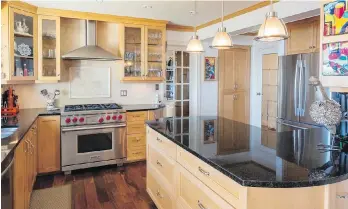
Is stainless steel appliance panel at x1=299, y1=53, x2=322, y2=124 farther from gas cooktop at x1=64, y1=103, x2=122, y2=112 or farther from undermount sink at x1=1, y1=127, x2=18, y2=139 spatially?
undermount sink at x1=1, y1=127, x2=18, y2=139

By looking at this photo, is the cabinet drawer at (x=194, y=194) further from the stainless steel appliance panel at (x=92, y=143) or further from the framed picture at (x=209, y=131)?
the stainless steel appliance panel at (x=92, y=143)

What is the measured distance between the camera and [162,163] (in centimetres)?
251

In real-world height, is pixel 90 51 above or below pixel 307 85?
above

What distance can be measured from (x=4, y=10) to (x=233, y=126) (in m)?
3.05

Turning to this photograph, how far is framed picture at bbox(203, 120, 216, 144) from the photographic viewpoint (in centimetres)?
208

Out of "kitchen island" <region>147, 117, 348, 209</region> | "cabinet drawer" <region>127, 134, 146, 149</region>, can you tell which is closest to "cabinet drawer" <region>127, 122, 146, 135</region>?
"cabinet drawer" <region>127, 134, 146, 149</region>

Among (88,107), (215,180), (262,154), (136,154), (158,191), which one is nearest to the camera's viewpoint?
(215,180)

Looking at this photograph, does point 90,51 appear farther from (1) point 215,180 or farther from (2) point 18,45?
(1) point 215,180

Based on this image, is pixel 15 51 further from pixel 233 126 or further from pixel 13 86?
pixel 233 126

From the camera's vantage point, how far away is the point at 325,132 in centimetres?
228

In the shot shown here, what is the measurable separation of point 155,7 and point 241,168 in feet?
9.56

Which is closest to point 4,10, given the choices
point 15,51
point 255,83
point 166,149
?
point 15,51

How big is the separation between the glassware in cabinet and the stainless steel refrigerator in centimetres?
222

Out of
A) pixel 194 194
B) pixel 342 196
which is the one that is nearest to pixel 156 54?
pixel 194 194
